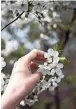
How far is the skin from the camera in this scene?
34.5 inches

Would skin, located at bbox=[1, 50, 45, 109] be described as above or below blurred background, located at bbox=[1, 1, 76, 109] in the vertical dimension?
below

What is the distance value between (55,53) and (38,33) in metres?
3.51

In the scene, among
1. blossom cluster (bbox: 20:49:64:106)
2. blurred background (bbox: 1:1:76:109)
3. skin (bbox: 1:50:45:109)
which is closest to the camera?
skin (bbox: 1:50:45:109)

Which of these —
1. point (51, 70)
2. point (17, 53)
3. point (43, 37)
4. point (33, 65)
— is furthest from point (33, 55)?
point (43, 37)

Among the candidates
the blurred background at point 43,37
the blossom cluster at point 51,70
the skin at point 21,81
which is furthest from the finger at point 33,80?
the blurred background at point 43,37

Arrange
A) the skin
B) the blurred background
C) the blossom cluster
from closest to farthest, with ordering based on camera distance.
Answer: the skin
the blossom cluster
the blurred background

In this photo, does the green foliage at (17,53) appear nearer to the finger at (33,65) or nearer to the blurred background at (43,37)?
the blurred background at (43,37)

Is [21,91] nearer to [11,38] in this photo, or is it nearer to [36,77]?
[36,77]

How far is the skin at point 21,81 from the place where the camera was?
876mm

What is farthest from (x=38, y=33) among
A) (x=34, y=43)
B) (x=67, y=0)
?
(x=67, y=0)

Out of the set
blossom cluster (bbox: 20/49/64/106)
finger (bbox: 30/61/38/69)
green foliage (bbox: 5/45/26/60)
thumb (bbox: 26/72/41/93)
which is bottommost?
thumb (bbox: 26/72/41/93)

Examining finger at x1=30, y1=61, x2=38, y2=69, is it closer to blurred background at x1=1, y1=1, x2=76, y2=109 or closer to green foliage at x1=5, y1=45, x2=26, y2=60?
blurred background at x1=1, y1=1, x2=76, y2=109

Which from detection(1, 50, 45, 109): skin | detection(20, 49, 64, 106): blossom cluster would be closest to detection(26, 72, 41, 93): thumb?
detection(1, 50, 45, 109): skin

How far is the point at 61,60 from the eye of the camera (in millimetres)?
1075
